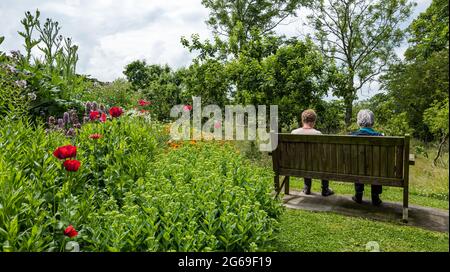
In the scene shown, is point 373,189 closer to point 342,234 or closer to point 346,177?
point 346,177

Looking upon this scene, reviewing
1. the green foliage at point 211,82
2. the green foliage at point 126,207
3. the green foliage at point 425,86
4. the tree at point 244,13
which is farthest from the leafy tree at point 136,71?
the green foliage at point 126,207

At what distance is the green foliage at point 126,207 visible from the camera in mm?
1798

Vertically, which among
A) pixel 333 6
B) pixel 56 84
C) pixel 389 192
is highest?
pixel 333 6

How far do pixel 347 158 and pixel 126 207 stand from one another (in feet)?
9.70

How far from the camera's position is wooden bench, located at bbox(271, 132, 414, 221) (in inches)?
157

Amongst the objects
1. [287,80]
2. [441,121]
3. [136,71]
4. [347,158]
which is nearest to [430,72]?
[441,121]

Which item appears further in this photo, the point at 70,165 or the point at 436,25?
the point at 436,25

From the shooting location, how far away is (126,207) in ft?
6.95

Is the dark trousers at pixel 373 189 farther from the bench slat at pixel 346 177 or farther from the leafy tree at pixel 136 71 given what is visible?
the leafy tree at pixel 136 71

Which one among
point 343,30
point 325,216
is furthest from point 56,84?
point 343,30

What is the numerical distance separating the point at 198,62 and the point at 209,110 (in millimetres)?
1296
